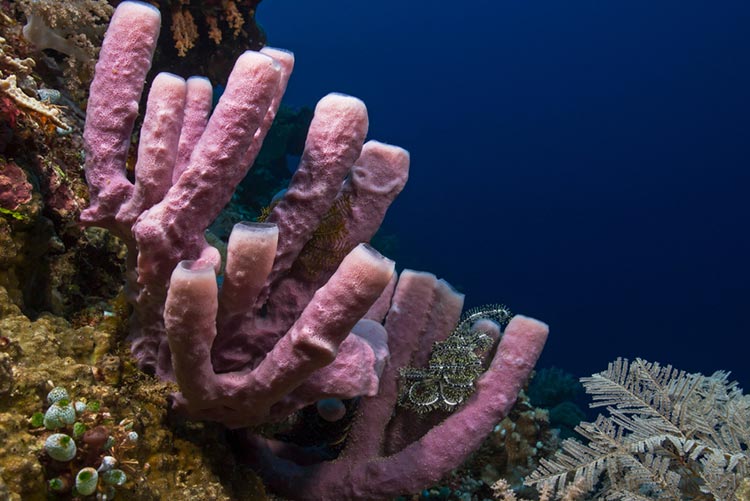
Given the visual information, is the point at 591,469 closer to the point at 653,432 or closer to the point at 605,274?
the point at 653,432

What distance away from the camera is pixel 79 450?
1.50 metres

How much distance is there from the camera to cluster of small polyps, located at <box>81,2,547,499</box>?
1775 millimetres

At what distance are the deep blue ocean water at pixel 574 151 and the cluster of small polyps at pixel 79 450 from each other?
2666cm

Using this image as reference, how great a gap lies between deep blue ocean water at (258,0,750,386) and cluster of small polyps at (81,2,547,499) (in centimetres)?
2547

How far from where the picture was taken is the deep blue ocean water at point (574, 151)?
50719 mm

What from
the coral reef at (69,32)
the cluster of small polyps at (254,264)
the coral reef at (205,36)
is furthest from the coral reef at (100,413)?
the coral reef at (205,36)

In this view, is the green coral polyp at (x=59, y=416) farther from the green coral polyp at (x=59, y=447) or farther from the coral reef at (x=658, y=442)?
the coral reef at (x=658, y=442)

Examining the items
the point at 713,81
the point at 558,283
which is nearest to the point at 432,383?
the point at 558,283

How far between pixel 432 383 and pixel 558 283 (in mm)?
58284

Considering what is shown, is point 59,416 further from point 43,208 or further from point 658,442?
point 658,442

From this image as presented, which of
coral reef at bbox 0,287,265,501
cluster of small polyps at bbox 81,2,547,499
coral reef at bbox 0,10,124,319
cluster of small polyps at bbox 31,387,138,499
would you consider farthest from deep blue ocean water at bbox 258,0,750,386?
cluster of small polyps at bbox 31,387,138,499

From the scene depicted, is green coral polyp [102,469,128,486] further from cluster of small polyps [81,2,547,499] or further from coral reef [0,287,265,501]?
cluster of small polyps [81,2,547,499]

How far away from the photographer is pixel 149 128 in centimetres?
190

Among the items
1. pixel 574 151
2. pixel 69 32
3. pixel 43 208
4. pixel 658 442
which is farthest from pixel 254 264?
pixel 574 151
